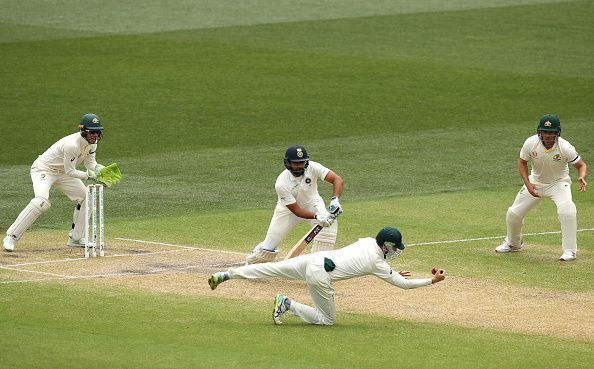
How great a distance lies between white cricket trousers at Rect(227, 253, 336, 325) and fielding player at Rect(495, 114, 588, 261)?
5.16 metres

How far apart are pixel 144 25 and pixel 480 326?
93.3 ft

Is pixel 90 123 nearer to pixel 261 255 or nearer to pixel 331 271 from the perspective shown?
pixel 261 255

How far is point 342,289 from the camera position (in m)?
16.8

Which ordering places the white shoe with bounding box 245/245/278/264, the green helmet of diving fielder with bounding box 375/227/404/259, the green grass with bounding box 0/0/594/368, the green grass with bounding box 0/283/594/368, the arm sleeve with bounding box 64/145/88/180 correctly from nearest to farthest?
the green grass with bounding box 0/283/594/368, the green grass with bounding box 0/0/594/368, the green helmet of diving fielder with bounding box 375/227/404/259, the white shoe with bounding box 245/245/278/264, the arm sleeve with bounding box 64/145/88/180

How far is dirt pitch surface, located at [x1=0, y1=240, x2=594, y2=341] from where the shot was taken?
15078mm

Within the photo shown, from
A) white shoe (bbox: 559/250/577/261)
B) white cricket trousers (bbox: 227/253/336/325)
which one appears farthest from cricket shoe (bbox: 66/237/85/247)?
white shoe (bbox: 559/250/577/261)

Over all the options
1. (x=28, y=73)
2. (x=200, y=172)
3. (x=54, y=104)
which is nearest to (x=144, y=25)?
(x=28, y=73)

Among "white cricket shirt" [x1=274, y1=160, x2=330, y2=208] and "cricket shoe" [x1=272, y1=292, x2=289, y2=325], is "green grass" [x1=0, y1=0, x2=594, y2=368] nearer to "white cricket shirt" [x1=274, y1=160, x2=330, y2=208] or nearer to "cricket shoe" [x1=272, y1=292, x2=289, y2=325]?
"cricket shoe" [x1=272, y1=292, x2=289, y2=325]

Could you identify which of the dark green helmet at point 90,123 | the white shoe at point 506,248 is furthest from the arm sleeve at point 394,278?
the dark green helmet at point 90,123

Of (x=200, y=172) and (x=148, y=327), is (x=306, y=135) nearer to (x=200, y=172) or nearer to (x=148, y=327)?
(x=200, y=172)

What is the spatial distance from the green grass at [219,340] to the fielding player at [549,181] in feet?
14.9

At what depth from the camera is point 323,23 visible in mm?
41938

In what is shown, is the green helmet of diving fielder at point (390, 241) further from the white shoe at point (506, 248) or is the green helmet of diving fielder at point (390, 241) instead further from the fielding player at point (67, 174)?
the fielding player at point (67, 174)

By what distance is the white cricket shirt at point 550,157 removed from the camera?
18812 millimetres
